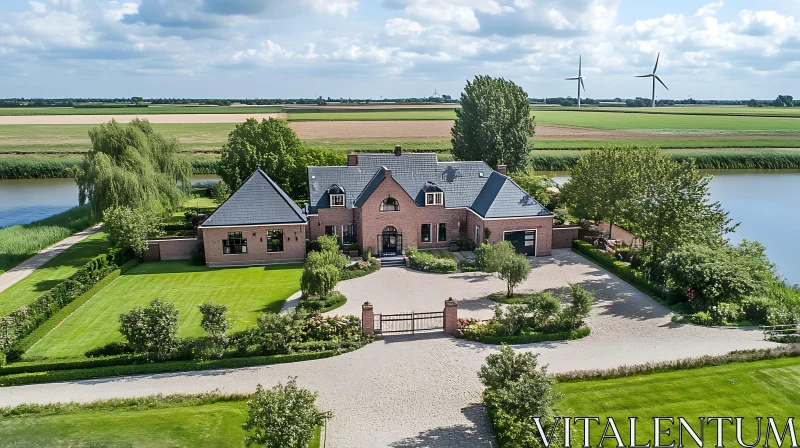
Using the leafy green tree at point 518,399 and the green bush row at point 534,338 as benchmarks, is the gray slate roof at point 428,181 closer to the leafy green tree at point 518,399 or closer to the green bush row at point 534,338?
the green bush row at point 534,338

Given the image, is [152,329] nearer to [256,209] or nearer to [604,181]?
[256,209]

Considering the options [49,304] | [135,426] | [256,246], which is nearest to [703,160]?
[256,246]

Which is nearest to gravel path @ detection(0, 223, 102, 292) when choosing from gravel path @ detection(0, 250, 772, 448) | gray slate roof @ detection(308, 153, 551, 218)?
gravel path @ detection(0, 250, 772, 448)

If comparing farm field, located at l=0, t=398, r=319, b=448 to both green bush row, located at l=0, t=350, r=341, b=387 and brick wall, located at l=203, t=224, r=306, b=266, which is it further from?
brick wall, located at l=203, t=224, r=306, b=266

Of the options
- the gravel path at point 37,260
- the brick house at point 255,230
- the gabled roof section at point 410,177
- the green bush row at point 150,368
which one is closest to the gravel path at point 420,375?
the green bush row at point 150,368

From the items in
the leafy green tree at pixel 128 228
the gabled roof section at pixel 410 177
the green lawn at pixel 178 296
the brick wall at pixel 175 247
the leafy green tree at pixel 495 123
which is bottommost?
the green lawn at pixel 178 296

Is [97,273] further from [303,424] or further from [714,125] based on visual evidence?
[714,125]
